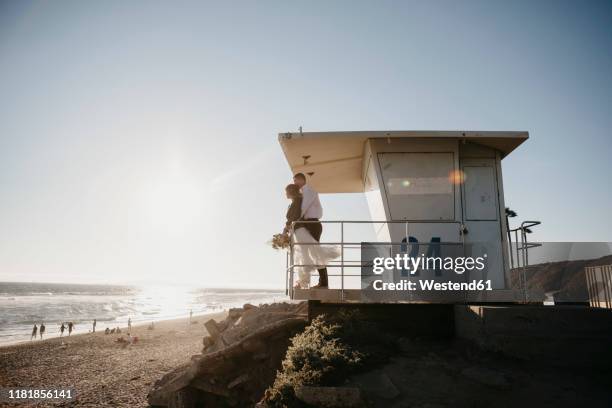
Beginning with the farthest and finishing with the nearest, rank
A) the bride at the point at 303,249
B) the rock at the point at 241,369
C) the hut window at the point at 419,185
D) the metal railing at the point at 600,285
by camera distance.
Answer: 1. the metal railing at the point at 600,285
2. the hut window at the point at 419,185
3. the bride at the point at 303,249
4. the rock at the point at 241,369

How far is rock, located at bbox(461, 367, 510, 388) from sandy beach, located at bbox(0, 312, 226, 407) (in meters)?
12.6

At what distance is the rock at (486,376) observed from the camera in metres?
4.88

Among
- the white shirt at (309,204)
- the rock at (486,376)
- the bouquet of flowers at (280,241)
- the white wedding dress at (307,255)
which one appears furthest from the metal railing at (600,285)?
the bouquet of flowers at (280,241)

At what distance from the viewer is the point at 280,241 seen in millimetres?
8383

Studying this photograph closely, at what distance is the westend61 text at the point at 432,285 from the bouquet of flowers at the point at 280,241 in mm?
2129

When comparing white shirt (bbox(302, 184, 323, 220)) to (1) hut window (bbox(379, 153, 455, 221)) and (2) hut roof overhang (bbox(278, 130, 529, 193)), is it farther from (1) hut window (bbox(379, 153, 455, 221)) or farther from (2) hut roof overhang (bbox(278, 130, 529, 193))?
(1) hut window (bbox(379, 153, 455, 221))

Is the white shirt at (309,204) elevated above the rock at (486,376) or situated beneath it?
elevated above

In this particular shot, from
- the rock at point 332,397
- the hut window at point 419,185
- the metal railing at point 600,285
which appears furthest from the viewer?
the metal railing at point 600,285

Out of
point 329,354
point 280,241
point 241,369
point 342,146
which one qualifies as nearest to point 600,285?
point 342,146

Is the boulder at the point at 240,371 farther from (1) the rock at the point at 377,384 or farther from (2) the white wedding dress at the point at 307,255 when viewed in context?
(1) the rock at the point at 377,384

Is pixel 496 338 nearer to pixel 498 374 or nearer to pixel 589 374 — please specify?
pixel 498 374

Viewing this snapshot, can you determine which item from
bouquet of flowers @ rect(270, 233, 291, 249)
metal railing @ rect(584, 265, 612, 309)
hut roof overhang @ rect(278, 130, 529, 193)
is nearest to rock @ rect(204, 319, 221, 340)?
bouquet of flowers @ rect(270, 233, 291, 249)

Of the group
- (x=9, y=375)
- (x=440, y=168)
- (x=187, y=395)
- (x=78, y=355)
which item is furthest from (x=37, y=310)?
(x=440, y=168)

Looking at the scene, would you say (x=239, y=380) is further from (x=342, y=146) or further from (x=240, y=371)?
(x=342, y=146)
